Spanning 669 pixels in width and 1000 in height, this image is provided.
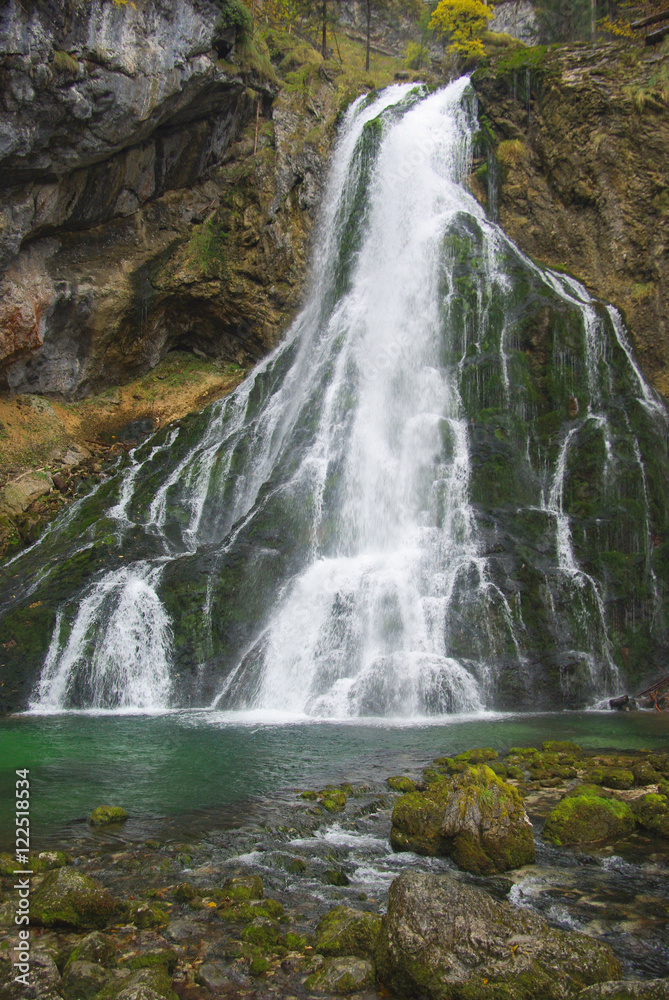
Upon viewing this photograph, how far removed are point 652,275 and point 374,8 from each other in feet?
136

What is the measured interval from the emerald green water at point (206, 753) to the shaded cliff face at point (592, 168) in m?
14.8

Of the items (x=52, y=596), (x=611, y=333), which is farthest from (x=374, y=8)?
(x=52, y=596)

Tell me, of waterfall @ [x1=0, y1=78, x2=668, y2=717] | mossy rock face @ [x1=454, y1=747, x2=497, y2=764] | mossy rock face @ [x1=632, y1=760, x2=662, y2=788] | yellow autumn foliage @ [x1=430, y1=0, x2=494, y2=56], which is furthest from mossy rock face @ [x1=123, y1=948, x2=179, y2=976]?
yellow autumn foliage @ [x1=430, y1=0, x2=494, y2=56]

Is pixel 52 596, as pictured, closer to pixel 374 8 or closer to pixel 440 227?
pixel 440 227

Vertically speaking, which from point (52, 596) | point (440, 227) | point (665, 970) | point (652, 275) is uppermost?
point (440, 227)

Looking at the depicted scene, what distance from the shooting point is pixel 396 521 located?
1803 cm

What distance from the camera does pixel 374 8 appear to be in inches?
2028

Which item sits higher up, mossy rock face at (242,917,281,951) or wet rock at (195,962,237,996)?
mossy rock face at (242,917,281,951)

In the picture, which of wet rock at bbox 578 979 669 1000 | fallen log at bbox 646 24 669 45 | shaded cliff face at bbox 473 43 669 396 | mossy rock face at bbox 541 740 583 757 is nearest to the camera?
wet rock at bbox 578 979 669 1000

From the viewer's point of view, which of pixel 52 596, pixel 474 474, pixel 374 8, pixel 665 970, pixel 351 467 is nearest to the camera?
pixel 665 970

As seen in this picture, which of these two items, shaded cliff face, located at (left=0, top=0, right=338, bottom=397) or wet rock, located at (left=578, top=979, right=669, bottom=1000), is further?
shaded cliff face, located at (left=0, top=0, right=338, bottom=397)

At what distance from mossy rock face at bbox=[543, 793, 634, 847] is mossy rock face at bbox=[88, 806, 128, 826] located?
4.22 metres

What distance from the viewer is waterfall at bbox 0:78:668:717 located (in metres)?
14.7

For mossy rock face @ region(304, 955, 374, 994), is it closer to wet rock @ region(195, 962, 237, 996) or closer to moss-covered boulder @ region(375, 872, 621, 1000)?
moss-covered boulder @ region(375, 872, 621, 1000)
